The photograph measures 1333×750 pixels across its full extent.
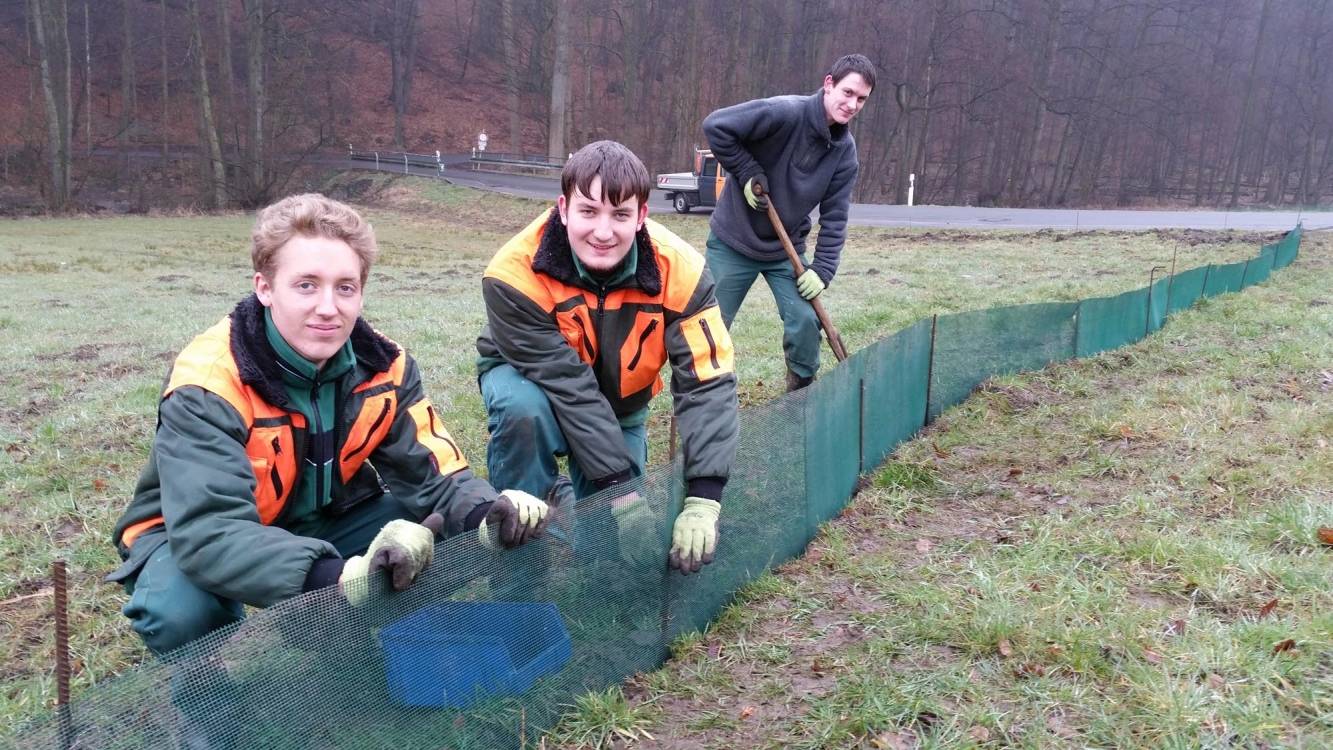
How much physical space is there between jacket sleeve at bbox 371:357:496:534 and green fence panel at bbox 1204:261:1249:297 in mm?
8144

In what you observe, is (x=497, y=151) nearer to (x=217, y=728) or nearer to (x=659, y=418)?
(x=659, y=418)

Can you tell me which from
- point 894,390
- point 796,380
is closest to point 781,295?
point 796,380

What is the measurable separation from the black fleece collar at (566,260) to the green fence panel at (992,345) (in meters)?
2.29

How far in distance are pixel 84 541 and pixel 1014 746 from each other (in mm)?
3160

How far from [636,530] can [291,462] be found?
88cm

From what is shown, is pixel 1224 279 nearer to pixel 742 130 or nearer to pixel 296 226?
pixel 742 130

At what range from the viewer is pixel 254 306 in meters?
2.33

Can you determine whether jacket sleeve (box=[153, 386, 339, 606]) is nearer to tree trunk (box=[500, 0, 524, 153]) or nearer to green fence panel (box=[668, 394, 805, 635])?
green fence panel (box=[668, 394, 805, 635])

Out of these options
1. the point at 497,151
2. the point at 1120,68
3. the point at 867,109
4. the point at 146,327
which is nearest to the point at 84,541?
the point at 146,327

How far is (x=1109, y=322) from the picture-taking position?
6.58 meters

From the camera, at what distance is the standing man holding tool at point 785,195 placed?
4.82 metres

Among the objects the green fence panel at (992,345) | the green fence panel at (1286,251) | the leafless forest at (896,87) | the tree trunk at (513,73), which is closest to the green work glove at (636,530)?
the green fence panel at (992,345)

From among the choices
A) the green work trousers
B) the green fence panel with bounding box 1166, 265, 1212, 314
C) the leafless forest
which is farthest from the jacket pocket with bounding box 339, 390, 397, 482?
the leafless forest

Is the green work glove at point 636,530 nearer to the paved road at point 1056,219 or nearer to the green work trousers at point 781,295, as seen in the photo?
the green work trousers at point 781,295
